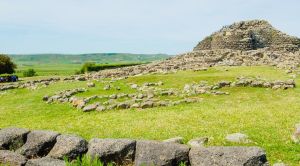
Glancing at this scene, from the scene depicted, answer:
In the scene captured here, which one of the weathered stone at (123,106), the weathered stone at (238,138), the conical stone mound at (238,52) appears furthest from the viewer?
the conical stone mound at (238,52)

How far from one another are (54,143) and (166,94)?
19910 millimetres

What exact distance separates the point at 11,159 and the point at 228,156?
7361 millimetres

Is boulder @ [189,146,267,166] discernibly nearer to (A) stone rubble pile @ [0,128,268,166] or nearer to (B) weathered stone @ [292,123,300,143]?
(A) stone rubble pile @ [0,128,268,166]

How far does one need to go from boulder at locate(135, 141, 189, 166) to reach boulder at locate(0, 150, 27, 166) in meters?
3.93

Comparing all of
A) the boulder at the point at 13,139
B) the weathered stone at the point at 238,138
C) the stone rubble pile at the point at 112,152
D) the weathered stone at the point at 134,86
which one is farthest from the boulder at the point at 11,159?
the weathered stone at the point at 134,86

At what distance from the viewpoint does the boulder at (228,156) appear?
12773mm

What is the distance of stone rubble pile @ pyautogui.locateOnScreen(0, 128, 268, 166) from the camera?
1316 centimetres

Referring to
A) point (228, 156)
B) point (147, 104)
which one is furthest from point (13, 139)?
point (147, 104)

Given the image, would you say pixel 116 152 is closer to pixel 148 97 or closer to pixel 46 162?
pixel 46 162

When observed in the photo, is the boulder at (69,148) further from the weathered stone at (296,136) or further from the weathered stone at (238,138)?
the weathered stone at (296,136)

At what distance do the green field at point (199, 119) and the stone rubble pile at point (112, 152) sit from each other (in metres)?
3.96

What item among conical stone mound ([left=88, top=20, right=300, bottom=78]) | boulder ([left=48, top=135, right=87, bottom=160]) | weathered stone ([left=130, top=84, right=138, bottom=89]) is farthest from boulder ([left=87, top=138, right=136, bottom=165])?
conical stone mound ([left=88, top=20, right=300, bottom=78])

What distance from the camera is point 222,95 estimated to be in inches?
1345

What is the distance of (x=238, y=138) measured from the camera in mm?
18781
